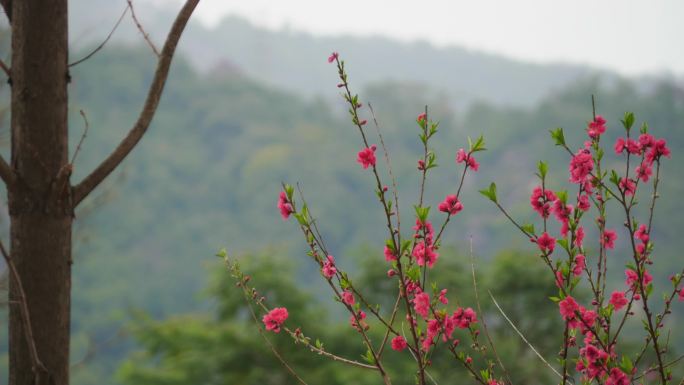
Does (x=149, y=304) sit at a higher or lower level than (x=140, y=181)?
lower

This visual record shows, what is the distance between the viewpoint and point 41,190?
4.86 feet

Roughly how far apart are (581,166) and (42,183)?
0.97m

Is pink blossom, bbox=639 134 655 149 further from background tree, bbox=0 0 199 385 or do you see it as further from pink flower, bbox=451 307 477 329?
background tree, bbox=0 0 199 385

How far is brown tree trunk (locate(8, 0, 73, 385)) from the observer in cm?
145

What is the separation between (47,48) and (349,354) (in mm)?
9381

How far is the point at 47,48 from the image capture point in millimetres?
1536

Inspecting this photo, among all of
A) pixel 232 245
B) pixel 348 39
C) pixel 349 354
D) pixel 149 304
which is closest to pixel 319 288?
pixel 232 245

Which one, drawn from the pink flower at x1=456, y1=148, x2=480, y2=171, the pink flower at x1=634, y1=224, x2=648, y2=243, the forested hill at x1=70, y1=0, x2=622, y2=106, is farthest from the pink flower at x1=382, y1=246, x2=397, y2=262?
the forested hill at x1=70, y1=0, x2=622, y2=106

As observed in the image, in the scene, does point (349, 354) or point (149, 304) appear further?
point (149, 304)

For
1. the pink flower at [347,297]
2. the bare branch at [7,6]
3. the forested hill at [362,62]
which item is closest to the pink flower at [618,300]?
the pink flower at [347,297]

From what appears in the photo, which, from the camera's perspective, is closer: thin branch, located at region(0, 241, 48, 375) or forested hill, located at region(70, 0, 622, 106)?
thin branch, located at region(0, 241, 48, 375)

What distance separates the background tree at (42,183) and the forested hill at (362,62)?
59661 mm

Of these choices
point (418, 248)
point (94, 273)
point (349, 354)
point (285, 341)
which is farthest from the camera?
point (94, 273)

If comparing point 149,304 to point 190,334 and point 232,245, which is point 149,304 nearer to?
point 232,245
